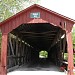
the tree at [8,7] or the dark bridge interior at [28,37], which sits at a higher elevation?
the tree at [8,7]

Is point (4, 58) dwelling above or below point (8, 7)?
below

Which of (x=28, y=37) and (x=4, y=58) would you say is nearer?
(x=4, y=58)

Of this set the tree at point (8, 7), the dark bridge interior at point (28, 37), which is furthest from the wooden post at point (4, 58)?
the tree at point (8, 7)

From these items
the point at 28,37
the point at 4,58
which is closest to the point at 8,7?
the point at 28,37

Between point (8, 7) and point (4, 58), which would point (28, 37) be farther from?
point (4, 58)

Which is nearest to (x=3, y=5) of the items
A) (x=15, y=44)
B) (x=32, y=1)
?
(x=32, y=1)

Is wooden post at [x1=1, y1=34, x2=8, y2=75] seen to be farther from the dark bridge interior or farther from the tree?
the tree

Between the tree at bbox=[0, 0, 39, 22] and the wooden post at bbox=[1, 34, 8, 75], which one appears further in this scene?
the tree at bbox=[0, 0, 39, 22]

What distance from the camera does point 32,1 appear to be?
22.1 metres

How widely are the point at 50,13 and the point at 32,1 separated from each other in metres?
9.28

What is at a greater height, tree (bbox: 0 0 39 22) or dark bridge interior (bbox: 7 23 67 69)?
tree (bbox: 0 0 39 22)

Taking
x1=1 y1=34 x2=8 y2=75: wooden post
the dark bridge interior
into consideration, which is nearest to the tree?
the dark bridge interior

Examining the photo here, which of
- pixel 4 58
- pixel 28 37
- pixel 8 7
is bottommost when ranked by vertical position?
pixel 4 58

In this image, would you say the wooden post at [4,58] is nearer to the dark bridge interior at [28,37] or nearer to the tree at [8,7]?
the dark bridge interior at [28,37]
